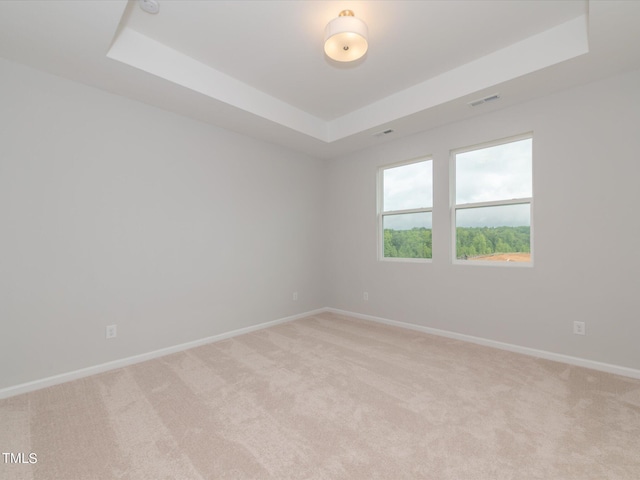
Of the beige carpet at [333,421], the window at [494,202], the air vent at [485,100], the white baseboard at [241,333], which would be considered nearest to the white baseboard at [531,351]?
the white baseboard at [241,333]

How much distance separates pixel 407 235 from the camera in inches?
163

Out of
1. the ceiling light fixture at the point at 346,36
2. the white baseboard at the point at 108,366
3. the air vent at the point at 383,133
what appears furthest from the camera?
the air vent at the point at 383,133

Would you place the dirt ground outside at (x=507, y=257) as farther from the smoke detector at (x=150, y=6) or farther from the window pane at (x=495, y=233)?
the smoke detector at (x=150, y=6)

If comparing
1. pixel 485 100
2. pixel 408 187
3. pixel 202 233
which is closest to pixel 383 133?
pixel 408 187

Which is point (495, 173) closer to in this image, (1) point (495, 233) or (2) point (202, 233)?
(1) point (495, 233)

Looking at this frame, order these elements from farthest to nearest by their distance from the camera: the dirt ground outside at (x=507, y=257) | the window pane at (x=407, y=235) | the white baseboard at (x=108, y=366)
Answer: the window pane at (x=407, y=235), the dirt ground outside at (x=507, y=257), the white baseboard at (x=108, y=366)

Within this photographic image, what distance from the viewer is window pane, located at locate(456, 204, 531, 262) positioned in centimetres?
315

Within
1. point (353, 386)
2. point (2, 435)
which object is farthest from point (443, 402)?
point (2, 435)

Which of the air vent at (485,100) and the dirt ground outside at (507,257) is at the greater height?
the air vent at (485,100)

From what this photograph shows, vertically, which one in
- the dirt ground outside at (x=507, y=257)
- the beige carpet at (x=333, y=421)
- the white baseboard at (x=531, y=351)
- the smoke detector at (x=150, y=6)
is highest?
the smoke detector at (x=150, y=6)

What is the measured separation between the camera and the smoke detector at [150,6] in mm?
2047

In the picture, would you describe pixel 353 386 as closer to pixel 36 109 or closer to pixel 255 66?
pixel 255 66

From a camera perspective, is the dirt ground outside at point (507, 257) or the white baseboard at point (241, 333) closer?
the white baseboard at point (241, 333)

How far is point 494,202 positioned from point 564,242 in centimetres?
78
